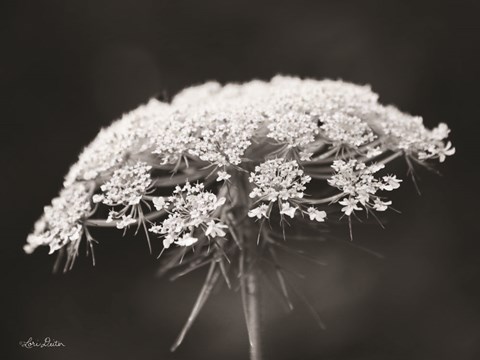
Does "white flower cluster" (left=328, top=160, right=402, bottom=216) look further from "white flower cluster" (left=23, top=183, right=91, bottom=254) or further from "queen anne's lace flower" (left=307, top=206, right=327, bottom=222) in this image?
"white flower cluster" (left=23, top=183, right=91, bottom=254)

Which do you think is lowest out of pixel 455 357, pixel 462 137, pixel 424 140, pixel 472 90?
Answer: pixel 455 357

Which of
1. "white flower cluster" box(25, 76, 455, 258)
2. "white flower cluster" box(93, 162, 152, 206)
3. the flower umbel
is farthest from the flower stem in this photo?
"white flower cluster" box(93, 162, 152, 206)

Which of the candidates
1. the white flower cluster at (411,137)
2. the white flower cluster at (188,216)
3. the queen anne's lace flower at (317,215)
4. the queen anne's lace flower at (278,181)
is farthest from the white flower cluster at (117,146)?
the white flower cluster at (411,137)

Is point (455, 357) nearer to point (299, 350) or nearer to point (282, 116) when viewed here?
point (299, 350)

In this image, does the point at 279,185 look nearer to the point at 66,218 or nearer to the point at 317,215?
the point at 317,215

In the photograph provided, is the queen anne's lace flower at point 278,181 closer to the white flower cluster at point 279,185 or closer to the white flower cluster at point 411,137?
the white flower cluster at point 279,185

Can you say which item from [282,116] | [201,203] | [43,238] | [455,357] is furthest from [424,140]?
[455,357]
